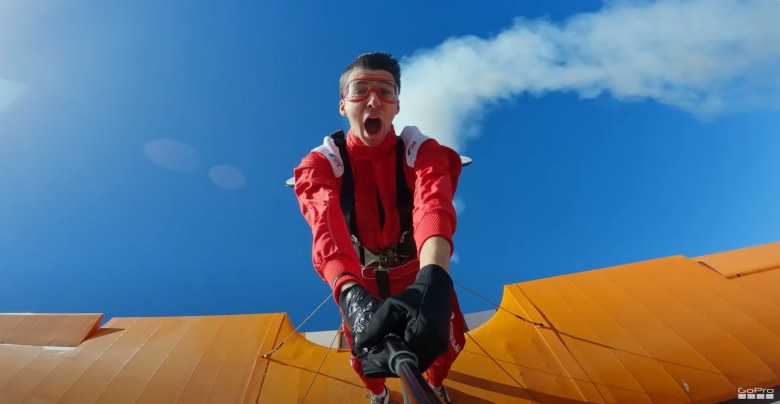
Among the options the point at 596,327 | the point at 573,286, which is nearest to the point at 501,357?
the point at 596,327

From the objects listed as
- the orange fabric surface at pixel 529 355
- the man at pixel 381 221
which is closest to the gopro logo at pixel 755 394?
the orange fabric surface at pixel 529 355

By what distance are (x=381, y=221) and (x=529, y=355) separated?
233 cm

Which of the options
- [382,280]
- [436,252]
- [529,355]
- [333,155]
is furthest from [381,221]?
[529,355]

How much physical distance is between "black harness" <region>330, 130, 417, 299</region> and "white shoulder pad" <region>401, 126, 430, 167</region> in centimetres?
6

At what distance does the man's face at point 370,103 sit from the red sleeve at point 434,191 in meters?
0.34

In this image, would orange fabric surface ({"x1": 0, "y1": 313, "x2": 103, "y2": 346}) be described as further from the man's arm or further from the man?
the man's arm

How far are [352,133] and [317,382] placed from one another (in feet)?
8.32

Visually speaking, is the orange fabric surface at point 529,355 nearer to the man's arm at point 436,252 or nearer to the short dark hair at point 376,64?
the man's arm at point 436,252

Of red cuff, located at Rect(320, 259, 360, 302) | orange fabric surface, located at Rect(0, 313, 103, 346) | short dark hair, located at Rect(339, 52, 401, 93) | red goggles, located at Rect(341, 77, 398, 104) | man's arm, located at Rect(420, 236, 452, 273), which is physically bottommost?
orange fabric surface, located at Rect(0, 313, 103, 346)

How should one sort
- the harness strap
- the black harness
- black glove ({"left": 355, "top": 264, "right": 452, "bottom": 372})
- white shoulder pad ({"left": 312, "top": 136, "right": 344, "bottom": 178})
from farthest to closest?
the harness strap → the black harness → white shoulder pad ({"left": 312, "top": 136, "right": 344, "bottom": 178}) → black glove ({"left": 355, "top": 264, "right": 452, "bottom": 372})

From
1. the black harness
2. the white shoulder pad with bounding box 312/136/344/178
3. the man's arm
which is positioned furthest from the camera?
the black harness

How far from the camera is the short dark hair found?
263cm

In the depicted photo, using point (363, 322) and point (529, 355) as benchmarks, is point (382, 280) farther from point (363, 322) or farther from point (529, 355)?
point (529, 355)

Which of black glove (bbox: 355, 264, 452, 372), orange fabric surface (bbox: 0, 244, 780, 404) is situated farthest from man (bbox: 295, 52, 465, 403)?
orange fabric surface (bbox: 0, 244, 780, 404)
